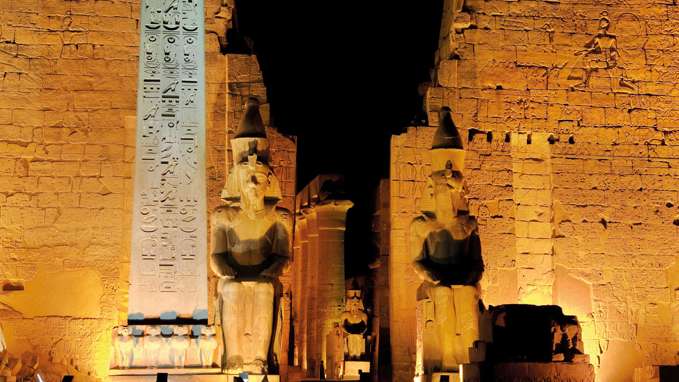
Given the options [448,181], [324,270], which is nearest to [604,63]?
[448,181]

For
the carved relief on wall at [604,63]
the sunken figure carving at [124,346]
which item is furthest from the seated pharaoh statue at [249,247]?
the carved relief on wall at [604,63]

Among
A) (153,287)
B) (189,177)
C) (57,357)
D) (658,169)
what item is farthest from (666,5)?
(57,357)

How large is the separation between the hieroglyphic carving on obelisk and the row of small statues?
0.16 meters

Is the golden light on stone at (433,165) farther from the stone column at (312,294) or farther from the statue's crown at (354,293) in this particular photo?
the stone column at (312,294)

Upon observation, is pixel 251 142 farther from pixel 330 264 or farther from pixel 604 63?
pixel 330 264

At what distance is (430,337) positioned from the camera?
873 cm

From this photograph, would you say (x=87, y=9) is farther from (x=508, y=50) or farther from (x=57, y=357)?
(x=508, y=50)

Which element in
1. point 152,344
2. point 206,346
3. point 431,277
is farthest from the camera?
point 431,277

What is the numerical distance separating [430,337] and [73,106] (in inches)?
176

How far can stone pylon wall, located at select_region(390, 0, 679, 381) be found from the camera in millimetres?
10789

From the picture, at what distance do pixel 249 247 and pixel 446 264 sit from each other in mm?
1732

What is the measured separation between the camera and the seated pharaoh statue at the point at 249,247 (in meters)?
8.24

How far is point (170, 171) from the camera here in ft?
27.8

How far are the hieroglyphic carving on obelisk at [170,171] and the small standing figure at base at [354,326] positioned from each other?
203 inches
